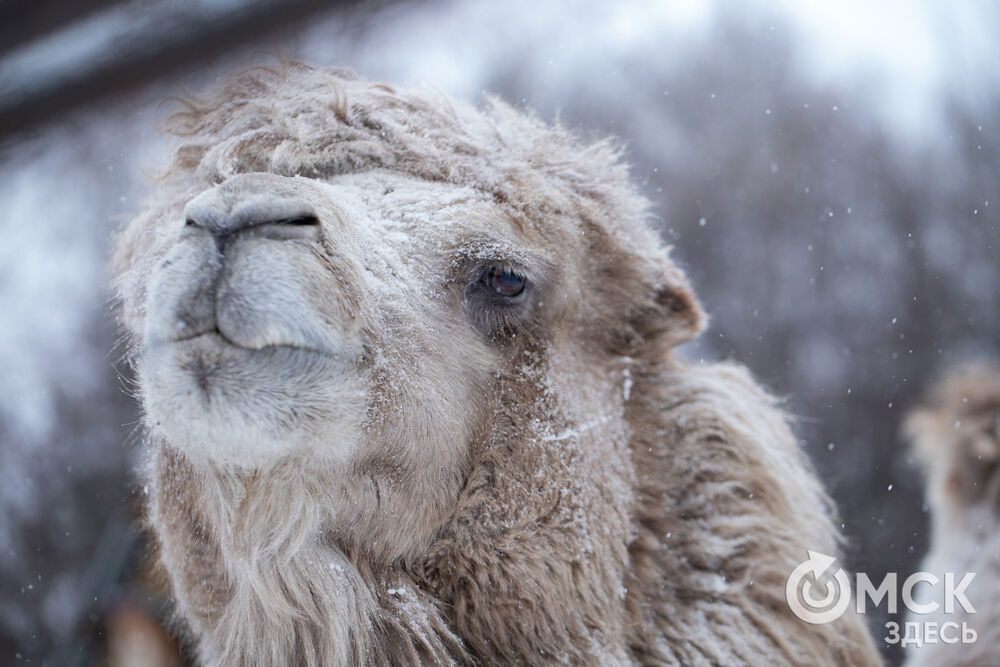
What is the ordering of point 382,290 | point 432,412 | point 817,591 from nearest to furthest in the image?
1. point 382,290
2. point 432,412
3. point 817,591

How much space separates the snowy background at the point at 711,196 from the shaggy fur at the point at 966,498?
243 mm

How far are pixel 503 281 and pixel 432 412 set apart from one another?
38 cm

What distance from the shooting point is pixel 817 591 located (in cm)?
201

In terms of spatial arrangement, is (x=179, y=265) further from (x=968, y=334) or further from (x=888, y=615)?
(x=968, y=334)

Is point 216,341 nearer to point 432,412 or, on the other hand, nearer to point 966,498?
point 432,412

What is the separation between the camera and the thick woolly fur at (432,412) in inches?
53.7

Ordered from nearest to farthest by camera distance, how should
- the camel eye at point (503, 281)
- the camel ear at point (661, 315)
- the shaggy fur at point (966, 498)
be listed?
the camel eye at point (503, 281) → the camel ear at point (661, 315) → the shaggy fur at point (966, 498)

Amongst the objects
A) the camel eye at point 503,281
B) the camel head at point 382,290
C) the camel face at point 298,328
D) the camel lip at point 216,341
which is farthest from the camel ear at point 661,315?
the camel lip at point 216,341

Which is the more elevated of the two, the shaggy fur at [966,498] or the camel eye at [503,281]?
the shaggy fur at [966,498]

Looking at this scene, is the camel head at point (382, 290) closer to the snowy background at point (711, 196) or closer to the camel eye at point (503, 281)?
the camel eye at point (503, 281)

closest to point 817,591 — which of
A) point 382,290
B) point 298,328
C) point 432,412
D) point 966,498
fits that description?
point 966,498

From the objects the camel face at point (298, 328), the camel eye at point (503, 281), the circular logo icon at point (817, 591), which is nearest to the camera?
the camel face at point (298, 328)

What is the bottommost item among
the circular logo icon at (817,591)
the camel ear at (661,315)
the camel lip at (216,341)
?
the camel lip at (216,341)

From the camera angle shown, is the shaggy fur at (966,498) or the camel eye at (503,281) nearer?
the camel eye at (503,281)
